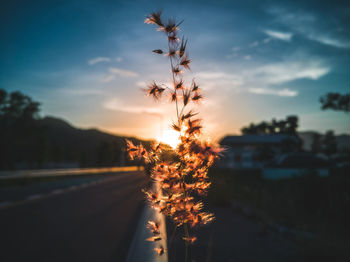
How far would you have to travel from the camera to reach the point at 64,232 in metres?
7.75

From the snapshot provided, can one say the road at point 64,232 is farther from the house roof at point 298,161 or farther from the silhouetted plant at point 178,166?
the house roof at point 298,161

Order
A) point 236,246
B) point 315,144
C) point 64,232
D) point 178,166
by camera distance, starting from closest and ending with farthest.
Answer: point 178,166, point 315,144, point 236,246, point 64,232

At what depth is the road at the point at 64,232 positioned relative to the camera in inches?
229

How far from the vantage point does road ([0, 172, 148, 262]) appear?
5820 millimetres

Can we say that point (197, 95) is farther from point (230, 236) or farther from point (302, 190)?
point (302, 190)

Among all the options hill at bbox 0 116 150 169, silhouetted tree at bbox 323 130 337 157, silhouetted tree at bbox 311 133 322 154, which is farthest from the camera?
hill at bbox 0 116 150 169

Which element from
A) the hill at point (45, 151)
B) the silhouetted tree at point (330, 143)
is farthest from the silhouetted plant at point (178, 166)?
the hill at point (45, 151)

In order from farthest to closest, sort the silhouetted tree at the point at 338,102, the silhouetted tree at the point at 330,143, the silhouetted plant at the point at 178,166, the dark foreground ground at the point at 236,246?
the silhouetted tree at the point at 338,102, the silhouetted tree at the point at 330,143, the dark foreground ground at the point at 236,246, the silhouetted plant at the point at 178,166

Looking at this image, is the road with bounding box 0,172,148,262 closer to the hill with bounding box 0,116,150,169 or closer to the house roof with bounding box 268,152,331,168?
the hill with bounding box 0,116,150,169

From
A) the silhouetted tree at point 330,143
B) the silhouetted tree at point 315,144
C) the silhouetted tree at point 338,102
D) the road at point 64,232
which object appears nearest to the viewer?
the silhouetted tree at point 315,144

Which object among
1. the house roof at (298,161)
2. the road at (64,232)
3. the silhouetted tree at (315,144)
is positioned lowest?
the road at (64,232)

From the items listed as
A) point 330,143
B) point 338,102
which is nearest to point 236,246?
point 330,143

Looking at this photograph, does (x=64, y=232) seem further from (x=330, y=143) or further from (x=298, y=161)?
(x=298, y=161)

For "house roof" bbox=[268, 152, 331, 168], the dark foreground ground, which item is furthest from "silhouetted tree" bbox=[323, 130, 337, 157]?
"house roof" bbox=[268, 152, 331, 168]
